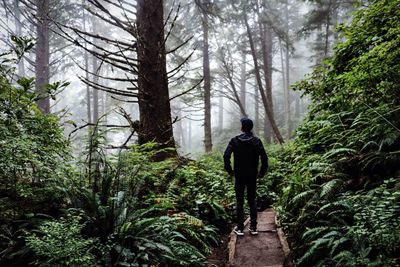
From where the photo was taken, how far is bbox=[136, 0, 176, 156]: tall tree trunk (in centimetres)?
632

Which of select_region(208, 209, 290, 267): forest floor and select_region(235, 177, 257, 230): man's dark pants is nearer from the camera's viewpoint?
select_region(208, 209, 290, 267): forest floor

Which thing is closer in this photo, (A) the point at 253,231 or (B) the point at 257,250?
(B) the point at 257,250

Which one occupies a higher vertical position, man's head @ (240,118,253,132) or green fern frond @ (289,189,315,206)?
man's head @ (240,118,253,132)

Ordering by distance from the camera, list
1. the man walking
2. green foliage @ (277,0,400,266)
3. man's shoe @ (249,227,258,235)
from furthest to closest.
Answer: the man walking → man's shoe @ (249,227,258,235) → green foliage @ (277,0,400,266)

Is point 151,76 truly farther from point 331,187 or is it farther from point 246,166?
point 331,187

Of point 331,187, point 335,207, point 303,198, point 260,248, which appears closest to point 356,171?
point 331,187

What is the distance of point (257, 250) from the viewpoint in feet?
15.7

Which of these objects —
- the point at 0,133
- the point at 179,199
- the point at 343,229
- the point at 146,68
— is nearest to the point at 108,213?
the point at 0,133

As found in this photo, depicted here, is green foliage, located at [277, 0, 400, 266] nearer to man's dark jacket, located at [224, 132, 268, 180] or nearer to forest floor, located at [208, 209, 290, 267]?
forest floor, located at [208, 209, 290, 267]

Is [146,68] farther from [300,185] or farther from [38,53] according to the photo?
[38,53]

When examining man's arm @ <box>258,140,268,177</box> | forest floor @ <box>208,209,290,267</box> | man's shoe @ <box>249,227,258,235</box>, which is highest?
man's arm @ <box>258,140,268,177</box>

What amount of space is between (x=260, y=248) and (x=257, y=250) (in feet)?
0.27

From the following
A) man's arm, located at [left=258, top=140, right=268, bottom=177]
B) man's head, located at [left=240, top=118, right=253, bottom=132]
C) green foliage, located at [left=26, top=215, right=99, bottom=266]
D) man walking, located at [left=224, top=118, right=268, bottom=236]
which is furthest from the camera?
man's head, located at [left=240, top=118, right=253, bottom=132]

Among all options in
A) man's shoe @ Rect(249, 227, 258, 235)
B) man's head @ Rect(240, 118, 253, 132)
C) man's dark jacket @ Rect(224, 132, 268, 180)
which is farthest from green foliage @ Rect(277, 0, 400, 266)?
man's head @ Rect(240, 118, 253, 132)
